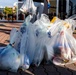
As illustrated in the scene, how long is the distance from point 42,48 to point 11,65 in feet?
2.29

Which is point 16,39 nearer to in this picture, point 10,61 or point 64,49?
point 10,61

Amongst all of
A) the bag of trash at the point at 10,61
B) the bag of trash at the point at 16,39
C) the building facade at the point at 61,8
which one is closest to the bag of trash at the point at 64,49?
the bag of trash at the point at 16,39

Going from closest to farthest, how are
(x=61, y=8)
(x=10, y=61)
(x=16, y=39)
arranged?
(x=10, y=61)
(x=16, y=39)
(x=61, y=8)

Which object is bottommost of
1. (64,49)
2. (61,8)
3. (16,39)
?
(64,49)

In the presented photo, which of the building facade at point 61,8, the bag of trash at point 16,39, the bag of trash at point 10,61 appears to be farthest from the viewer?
the building facade at point 61,8

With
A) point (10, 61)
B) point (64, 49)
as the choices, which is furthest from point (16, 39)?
point (64, 49)

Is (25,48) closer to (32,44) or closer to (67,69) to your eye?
(32,44)

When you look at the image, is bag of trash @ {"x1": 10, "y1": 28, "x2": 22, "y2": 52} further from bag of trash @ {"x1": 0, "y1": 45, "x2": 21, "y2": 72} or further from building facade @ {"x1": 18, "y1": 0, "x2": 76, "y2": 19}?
building facade @ {"x1": 18, "y1": 0, "x2": 76, "y2": 19}

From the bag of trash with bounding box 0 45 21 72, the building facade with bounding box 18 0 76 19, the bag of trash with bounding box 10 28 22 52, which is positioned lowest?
the bag of trash with bounding box 0 45 21 72

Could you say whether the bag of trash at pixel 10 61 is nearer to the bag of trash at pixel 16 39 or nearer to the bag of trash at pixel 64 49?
the bag of trash at pixel 16 39

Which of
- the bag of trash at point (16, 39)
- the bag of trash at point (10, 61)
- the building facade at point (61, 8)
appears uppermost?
the building facade at point (61, 8)

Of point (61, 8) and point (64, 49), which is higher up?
point (61, 8)

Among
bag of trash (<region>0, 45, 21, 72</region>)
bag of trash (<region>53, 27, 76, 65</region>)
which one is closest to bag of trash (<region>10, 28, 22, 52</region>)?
bag of trash (<region>0, 45, 21, 72</region>)

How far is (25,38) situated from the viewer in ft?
14.1
